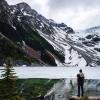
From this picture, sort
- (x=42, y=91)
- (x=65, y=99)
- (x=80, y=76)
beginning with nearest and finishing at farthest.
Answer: (x=80, y=76) < (x=65, y=99) < (x=42, y=91)

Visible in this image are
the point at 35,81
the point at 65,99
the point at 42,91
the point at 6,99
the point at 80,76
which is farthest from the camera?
the point at 35,81

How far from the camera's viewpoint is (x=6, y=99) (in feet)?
78.9

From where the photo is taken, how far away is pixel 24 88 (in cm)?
5200

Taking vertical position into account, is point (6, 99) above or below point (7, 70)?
below

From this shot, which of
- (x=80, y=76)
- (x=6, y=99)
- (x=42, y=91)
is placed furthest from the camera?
(x=42, y=91)

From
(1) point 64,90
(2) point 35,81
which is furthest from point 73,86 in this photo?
(2) point 35,81

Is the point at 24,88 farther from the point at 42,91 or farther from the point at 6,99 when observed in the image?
→ the point at 6,99

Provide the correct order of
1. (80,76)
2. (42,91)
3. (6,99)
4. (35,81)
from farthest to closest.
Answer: (35,81)
(42,91)
(80,76)
(6,99)

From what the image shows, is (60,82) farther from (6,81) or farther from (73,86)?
(6,81)

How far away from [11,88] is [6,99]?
76 centimetres

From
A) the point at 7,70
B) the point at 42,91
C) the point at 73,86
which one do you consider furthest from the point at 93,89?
the point at 7,70

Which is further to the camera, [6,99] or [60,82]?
[60,82]

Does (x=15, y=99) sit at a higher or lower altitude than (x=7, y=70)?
lower

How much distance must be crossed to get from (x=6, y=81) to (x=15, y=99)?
1287 mm
